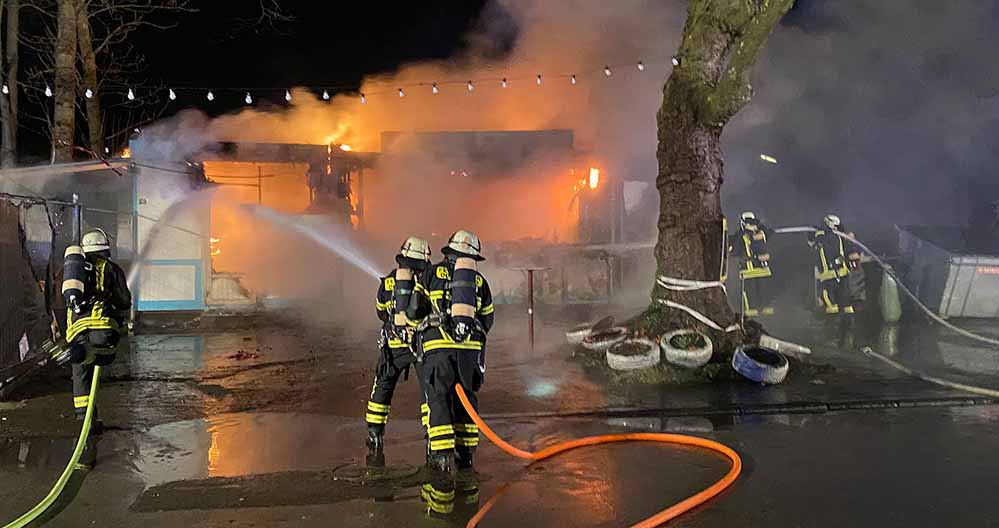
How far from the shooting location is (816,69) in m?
19.5

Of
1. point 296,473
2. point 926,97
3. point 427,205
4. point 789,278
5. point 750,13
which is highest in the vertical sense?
point 926,97

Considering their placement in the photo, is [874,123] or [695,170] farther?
[874,123]

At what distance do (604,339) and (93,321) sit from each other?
18.2 ft

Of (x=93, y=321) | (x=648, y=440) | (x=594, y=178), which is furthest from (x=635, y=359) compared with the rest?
(x=594, y=178)

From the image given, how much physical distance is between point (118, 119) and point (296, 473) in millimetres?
25189

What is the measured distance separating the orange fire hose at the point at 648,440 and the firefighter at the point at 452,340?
14 cm

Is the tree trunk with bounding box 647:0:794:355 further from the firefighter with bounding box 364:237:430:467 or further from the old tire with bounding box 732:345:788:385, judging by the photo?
the firefighter with bounding box 364:237:430:467

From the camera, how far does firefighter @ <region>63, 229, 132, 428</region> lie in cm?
605

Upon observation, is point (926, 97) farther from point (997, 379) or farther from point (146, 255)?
point (146, 255)

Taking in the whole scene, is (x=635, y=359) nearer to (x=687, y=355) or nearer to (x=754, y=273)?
(x=687, y=355)

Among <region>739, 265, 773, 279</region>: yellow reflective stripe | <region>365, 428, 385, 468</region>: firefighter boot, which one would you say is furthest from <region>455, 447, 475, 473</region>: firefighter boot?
<region>739, 265, 773, 279</region>: yellow reflective stripe

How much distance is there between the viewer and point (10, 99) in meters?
15.0

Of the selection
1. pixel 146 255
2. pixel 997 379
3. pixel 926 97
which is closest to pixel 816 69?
pixel 926 97

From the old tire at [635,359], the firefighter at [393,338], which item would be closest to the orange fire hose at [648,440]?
the firefighter at [393,338]
